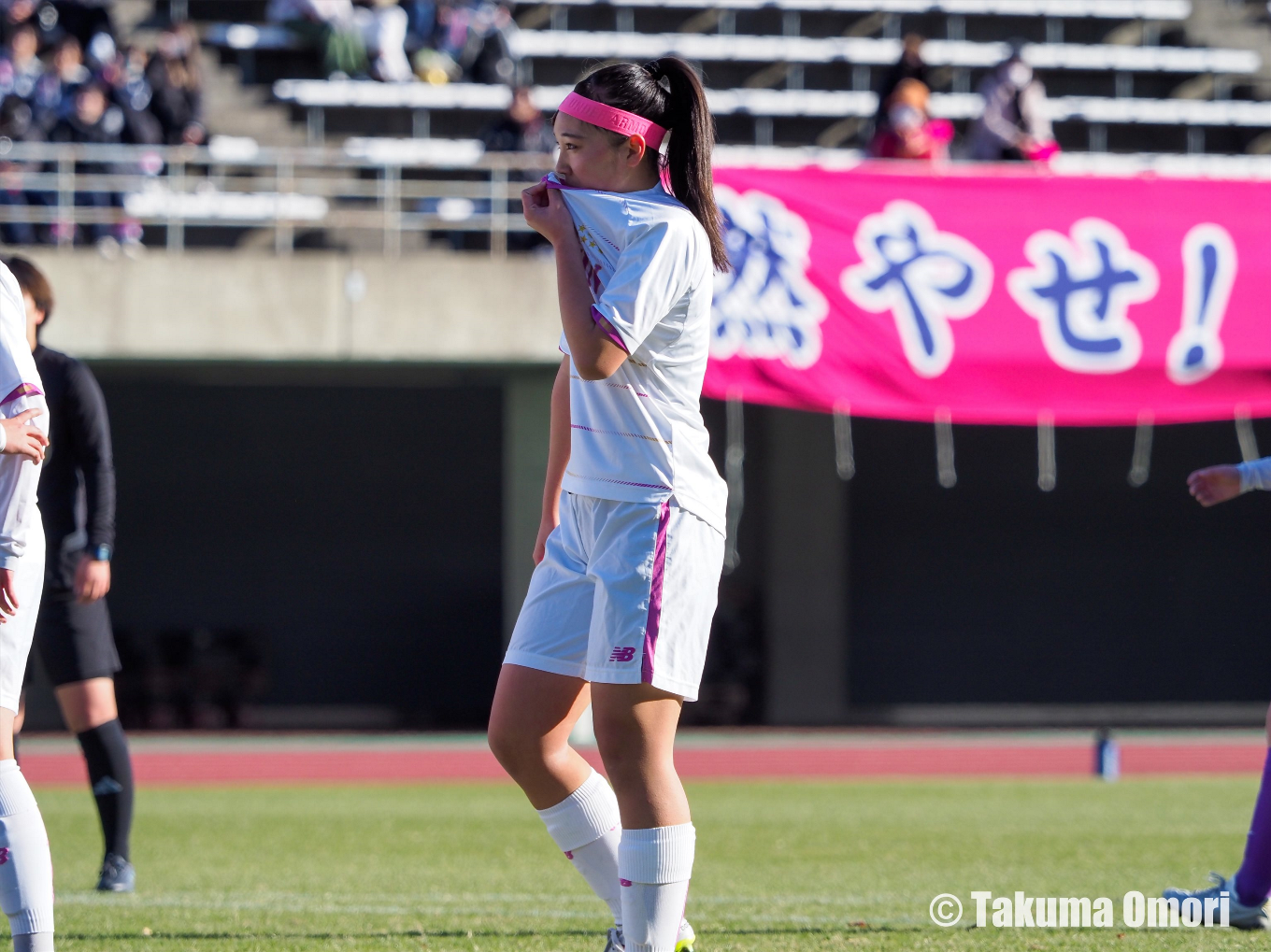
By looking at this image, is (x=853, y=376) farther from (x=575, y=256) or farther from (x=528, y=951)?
(x=575, y=256)

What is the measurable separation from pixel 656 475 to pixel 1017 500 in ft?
48.2

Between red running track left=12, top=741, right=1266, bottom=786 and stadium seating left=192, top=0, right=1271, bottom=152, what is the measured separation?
695 centimetres

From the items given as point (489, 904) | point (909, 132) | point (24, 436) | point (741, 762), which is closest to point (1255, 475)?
point (489, 904)

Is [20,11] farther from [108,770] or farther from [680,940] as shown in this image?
[680,940]

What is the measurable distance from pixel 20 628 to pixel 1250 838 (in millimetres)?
3145

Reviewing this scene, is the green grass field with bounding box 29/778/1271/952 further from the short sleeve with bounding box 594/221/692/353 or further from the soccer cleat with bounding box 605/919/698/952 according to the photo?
the short sleeve with bounding box 594/221/692/353

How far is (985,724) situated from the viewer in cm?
1692

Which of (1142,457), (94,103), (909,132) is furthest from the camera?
(1142,457)

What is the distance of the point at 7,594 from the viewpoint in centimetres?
326

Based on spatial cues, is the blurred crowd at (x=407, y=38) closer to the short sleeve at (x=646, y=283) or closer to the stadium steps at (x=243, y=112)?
the stadium steps at (x=243, y=112)

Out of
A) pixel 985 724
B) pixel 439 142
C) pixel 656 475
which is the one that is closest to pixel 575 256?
pixel 656 475

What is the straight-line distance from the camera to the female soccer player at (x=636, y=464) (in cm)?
304

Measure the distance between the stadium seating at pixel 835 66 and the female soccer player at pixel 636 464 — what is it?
13.5m

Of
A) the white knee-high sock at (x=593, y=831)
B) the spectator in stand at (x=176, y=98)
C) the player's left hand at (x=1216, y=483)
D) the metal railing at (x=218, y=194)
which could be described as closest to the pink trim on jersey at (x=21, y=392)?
the white knee-high sock at (x=593, y=831)
